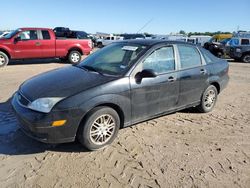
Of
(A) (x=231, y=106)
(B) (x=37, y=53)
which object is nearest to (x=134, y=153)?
(A) (x=231, y=106)

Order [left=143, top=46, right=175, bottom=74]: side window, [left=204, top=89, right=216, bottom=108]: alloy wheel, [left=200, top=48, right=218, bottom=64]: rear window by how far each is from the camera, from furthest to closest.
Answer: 1. [left=204, top=89, right=216, bottom=108]: alloy wheel
2. [left=200, top=48, right=218, bottom=64]: rear window
3. [left=143, top=46, right=175, bottom=74]: side window

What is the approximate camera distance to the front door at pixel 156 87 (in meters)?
4.09

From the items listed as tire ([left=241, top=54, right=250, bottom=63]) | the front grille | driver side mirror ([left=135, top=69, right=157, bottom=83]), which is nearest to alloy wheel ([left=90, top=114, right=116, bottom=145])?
driver side mirror ([left=135, top=69, right=157, bottom=83])

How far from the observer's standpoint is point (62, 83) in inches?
151

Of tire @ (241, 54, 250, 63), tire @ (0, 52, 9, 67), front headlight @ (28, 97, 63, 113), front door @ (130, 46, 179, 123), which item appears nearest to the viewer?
front headlight @ (28, 97, 63, 113)

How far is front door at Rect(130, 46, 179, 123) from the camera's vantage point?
4090 mm

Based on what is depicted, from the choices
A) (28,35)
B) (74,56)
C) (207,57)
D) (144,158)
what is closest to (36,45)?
(28,35)

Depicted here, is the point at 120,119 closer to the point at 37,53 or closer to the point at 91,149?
the point at 91,149

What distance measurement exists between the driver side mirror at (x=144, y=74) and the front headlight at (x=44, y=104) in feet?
4.13

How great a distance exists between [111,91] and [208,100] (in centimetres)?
276

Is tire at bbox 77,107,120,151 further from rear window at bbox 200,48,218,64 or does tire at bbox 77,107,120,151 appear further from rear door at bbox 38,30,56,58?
rear door at bbox 38,30,56,58

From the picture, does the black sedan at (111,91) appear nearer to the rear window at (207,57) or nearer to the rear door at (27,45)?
the rear window at (207,57)

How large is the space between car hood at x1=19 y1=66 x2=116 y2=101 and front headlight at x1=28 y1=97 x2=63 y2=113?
0.26 ft

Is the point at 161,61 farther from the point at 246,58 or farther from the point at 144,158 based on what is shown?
the point at 246,58
